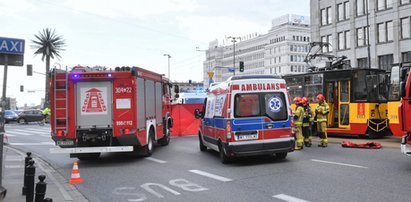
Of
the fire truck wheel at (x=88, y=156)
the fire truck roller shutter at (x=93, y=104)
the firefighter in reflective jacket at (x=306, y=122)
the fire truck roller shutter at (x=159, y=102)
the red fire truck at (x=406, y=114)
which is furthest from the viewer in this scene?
the fire truck roller shutter at (x=159, y=102)

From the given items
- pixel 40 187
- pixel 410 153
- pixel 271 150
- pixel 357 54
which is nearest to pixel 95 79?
pixel 271 150

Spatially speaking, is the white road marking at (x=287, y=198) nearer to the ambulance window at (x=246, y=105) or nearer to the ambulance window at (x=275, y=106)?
the ambulance window at (x=246, y=105)

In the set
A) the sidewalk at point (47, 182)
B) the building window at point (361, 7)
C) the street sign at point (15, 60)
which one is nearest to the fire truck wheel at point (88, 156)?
the sidewalk at point (47, 182)

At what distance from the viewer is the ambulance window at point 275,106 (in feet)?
36.8

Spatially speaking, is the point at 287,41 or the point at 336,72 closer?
the point at 336,72

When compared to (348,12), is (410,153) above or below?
below

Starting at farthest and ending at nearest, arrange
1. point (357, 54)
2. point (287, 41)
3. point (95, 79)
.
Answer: point (287, 41), point (357, 54), point (95, 79)

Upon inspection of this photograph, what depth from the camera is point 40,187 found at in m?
5.84

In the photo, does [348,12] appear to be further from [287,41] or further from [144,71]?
[287,41]

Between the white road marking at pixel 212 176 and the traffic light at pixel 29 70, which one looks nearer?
the white road marking at pixel 212 176

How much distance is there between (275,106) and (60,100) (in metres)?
6.05

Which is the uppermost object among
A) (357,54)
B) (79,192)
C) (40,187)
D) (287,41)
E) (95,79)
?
(287,41)

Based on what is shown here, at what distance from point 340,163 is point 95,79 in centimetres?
710

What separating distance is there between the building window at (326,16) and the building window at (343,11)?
1.75 m
